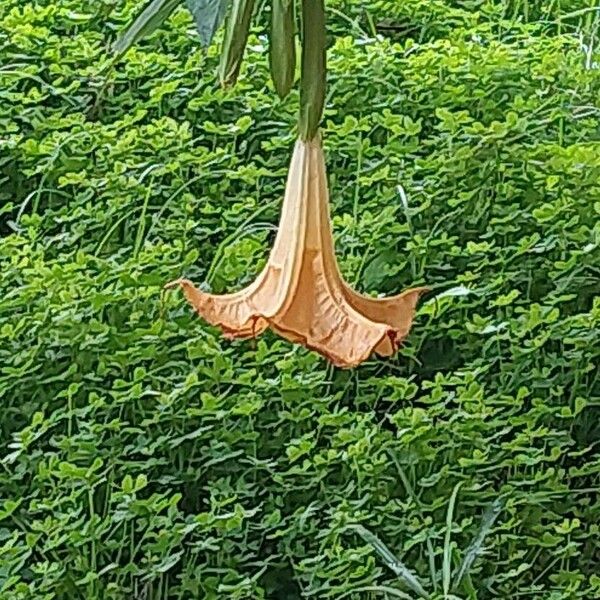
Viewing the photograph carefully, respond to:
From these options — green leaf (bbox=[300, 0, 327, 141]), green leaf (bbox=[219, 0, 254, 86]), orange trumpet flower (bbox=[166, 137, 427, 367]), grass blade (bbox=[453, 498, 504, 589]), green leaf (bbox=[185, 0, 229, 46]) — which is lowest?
grass blade (bbox=[453, 498, 504, 589])

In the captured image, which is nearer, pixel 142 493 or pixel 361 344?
pixel 361 344

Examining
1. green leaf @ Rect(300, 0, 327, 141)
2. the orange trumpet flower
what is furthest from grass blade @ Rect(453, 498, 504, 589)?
green leaf @ Rect(300, 0, 327, 141)

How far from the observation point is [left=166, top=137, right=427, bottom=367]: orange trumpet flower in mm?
834

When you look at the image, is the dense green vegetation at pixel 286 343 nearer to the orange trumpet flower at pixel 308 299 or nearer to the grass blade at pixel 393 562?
the grass blade at pixel 393 562

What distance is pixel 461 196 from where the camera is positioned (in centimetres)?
190

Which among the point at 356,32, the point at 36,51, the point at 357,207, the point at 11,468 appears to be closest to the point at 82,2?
the point at 36,51

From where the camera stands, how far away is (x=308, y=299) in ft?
2.77

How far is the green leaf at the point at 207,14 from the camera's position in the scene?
2.26 feet

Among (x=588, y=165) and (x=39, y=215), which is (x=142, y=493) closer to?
(x=39, y=215)

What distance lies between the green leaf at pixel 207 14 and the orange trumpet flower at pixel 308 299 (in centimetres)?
18

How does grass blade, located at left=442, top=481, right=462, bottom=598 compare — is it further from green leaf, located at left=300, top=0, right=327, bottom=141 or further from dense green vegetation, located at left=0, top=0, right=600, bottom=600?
green leaf, located at left=300, top=0, right=327, bottom=141

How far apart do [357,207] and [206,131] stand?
0.33 metres

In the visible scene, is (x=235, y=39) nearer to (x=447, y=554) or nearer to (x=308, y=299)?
(x=308, y=299)

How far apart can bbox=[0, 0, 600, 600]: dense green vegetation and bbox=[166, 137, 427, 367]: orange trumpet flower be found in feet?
1.76
